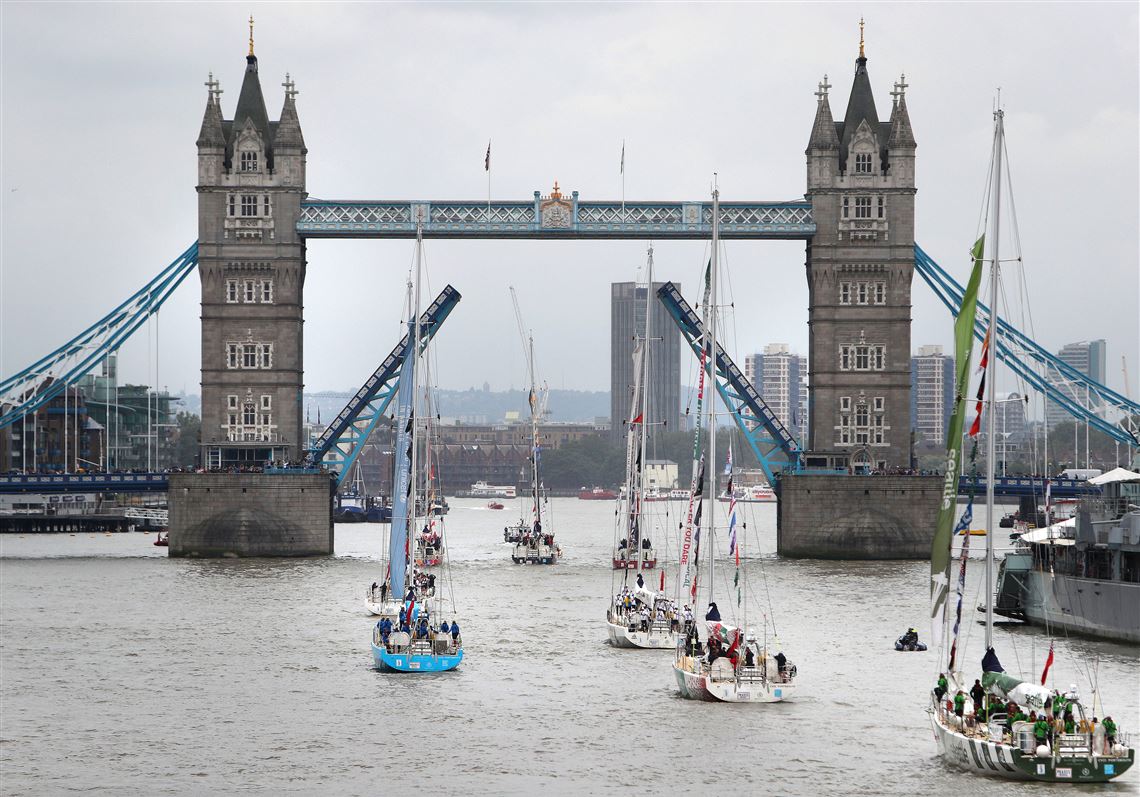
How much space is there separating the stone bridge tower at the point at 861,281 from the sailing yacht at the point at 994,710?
6701 cm

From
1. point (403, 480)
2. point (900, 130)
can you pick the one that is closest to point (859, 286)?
point (900, 130)

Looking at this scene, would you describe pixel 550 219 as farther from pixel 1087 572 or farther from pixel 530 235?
pixel 1087 572

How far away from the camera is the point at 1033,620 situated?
74125 millimetres

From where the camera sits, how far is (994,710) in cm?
4294

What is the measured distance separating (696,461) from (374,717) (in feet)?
49.3

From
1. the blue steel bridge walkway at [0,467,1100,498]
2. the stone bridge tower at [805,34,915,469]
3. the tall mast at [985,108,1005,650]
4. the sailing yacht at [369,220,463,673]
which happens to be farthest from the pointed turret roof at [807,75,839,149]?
the tall mast at [985,108,1005,650]

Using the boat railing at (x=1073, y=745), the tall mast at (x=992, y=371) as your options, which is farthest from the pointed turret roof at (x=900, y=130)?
the boat railing at (x=1073, y=745)

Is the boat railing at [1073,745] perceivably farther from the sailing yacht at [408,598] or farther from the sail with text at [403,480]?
the sail with text at [403,480]

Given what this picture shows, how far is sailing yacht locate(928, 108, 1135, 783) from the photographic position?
40531 millimetres

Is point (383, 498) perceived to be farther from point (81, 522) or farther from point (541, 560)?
point (541, 560)

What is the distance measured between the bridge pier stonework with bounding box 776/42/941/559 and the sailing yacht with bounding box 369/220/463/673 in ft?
138

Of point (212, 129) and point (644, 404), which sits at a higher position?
point (212, 129)

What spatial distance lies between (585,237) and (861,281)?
16055 mm

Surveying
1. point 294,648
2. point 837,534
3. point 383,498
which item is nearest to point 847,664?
point 294,648
